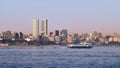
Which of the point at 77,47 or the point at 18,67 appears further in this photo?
the point at 77,47

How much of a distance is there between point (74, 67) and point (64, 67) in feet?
3.59

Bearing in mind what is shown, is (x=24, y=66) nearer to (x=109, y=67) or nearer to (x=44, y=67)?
(x=44, y=67)

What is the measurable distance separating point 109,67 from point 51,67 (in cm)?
633

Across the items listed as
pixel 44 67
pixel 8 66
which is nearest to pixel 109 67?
pixel 44 67

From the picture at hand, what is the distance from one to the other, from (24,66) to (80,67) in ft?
20.7

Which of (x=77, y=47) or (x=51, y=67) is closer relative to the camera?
(x=51, y=67)

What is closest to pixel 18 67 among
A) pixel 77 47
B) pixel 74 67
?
pixel 74 67

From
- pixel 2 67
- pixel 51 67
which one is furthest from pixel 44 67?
pixel 2 67

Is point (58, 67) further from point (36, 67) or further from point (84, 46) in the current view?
point (84, 46)

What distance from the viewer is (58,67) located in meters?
61.4

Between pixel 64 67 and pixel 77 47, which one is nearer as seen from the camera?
pixel 64 67

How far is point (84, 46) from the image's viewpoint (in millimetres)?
175250

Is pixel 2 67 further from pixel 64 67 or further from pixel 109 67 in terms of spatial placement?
pixel 109 67

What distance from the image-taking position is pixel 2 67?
60281 mm
